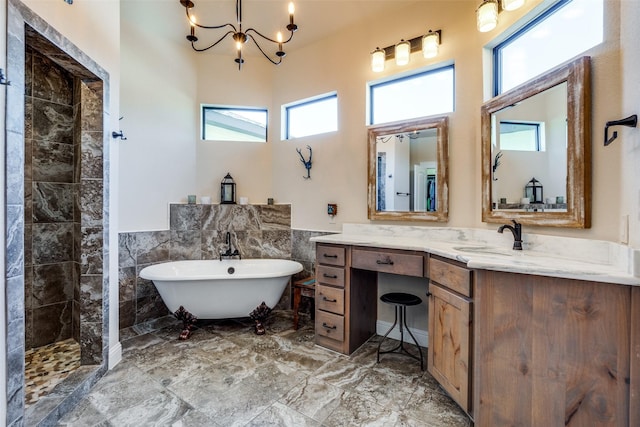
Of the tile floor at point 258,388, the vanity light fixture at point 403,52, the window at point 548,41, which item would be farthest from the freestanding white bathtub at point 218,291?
the window at point 548,41

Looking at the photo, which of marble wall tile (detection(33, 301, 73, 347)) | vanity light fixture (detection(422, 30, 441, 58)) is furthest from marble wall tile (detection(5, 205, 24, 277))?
vanity light fixture (detection(422, 30, 441, 58))

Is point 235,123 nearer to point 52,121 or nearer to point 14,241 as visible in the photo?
point 52,121

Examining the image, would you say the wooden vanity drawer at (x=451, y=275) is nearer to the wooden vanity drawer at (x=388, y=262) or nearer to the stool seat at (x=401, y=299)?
the wooden vanity drawer at (x=388, y=262)

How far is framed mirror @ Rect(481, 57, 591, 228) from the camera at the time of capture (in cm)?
157

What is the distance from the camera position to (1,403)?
1.28 meters

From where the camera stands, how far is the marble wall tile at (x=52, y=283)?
2.40 m

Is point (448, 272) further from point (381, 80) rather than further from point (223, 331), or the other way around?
point (223, 331)

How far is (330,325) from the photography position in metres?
2.48

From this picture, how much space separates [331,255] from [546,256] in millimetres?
1458

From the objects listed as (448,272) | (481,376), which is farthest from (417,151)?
(481,376)

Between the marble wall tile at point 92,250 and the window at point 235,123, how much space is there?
1.92 meters

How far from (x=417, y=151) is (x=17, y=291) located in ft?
9.20

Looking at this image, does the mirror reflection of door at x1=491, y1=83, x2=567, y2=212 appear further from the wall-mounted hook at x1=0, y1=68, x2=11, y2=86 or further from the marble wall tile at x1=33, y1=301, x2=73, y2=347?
the marble wall tile at x1=33, y1=301, x2=73, y2=347

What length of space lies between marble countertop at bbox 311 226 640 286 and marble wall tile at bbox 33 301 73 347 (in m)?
2.42
